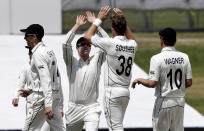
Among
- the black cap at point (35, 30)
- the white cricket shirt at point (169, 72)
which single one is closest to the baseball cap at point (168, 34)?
the white cricket shirt at point (169, 72)

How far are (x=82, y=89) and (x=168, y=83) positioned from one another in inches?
43.4

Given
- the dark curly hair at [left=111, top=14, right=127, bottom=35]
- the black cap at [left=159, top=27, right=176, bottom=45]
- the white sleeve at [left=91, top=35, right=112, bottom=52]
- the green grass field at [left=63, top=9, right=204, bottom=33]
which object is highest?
the green grass field at [left=63, top=9, right=204, bottom=33]

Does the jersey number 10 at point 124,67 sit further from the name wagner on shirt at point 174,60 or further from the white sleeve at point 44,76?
the white sleeve at point 44,76

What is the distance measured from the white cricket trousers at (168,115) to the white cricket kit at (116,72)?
17.4 inches

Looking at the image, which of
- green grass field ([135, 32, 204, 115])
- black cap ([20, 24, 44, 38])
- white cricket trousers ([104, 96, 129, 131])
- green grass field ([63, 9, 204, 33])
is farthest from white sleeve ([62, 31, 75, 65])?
green grass field ([63, 9, 204, 33])

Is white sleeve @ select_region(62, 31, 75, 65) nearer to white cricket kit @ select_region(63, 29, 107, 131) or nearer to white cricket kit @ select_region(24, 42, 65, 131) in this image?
white cricket kit @ select_region(63, 29, 107, 131)

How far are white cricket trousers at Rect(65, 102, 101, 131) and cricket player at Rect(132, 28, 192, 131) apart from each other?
2.51 feet

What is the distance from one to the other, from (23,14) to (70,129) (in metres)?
11.5

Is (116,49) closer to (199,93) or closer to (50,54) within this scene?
(50,54)

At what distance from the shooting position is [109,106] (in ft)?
32.6

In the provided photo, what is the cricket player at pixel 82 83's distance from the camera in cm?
A: 1005

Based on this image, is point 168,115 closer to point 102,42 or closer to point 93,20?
point 102,42

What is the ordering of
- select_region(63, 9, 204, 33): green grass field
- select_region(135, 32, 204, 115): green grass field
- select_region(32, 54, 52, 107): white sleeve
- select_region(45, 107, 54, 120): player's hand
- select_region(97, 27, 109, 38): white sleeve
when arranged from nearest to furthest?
select_region(45, 107, 54, 120): player's hand, select_region(32, 54, 52, 107): white sleeve, select_region(97, 27, 109, 38): white sleeve, select_region(135, 32, 204, 115): green grass field, select_region(63, 9, 204, 33): green grass field

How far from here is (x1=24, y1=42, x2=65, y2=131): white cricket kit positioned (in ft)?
31.5
